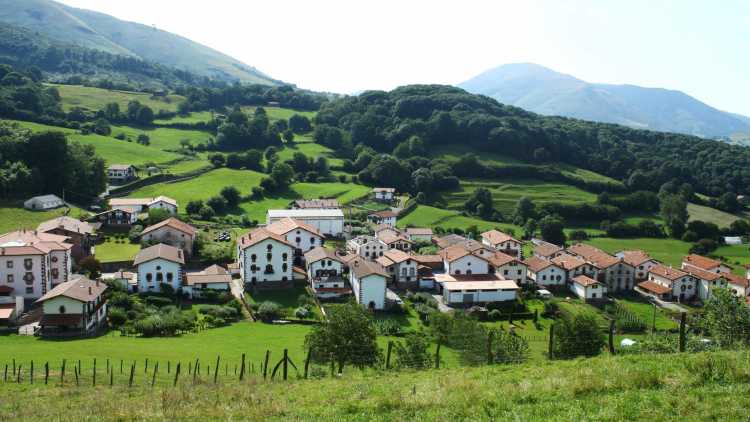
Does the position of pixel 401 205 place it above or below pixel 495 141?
below

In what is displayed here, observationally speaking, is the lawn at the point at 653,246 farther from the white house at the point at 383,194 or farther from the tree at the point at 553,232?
the white house at the point at 383,194

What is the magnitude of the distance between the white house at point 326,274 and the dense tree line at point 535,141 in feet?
193

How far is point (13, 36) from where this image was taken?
193000 millimetres

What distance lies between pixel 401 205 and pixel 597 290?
37.8 metres

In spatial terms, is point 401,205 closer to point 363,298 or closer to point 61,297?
point 363,298

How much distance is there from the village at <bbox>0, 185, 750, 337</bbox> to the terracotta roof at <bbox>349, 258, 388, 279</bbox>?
0.14 m

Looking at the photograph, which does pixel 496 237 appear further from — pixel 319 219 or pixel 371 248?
pixel 319 219

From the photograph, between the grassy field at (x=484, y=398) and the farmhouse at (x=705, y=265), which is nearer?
the grassy field at (x=484, y=398)

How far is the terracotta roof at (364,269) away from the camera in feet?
153

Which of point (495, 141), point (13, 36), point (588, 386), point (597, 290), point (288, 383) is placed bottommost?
point (597, 290)

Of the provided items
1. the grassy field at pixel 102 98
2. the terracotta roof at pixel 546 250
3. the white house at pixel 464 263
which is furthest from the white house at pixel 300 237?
the grassy field at pixel 102 98

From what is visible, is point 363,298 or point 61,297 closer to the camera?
point 61,297

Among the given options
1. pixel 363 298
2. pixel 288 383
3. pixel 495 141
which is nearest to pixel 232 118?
pixel 495 141

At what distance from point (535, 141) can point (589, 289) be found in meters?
68.3
